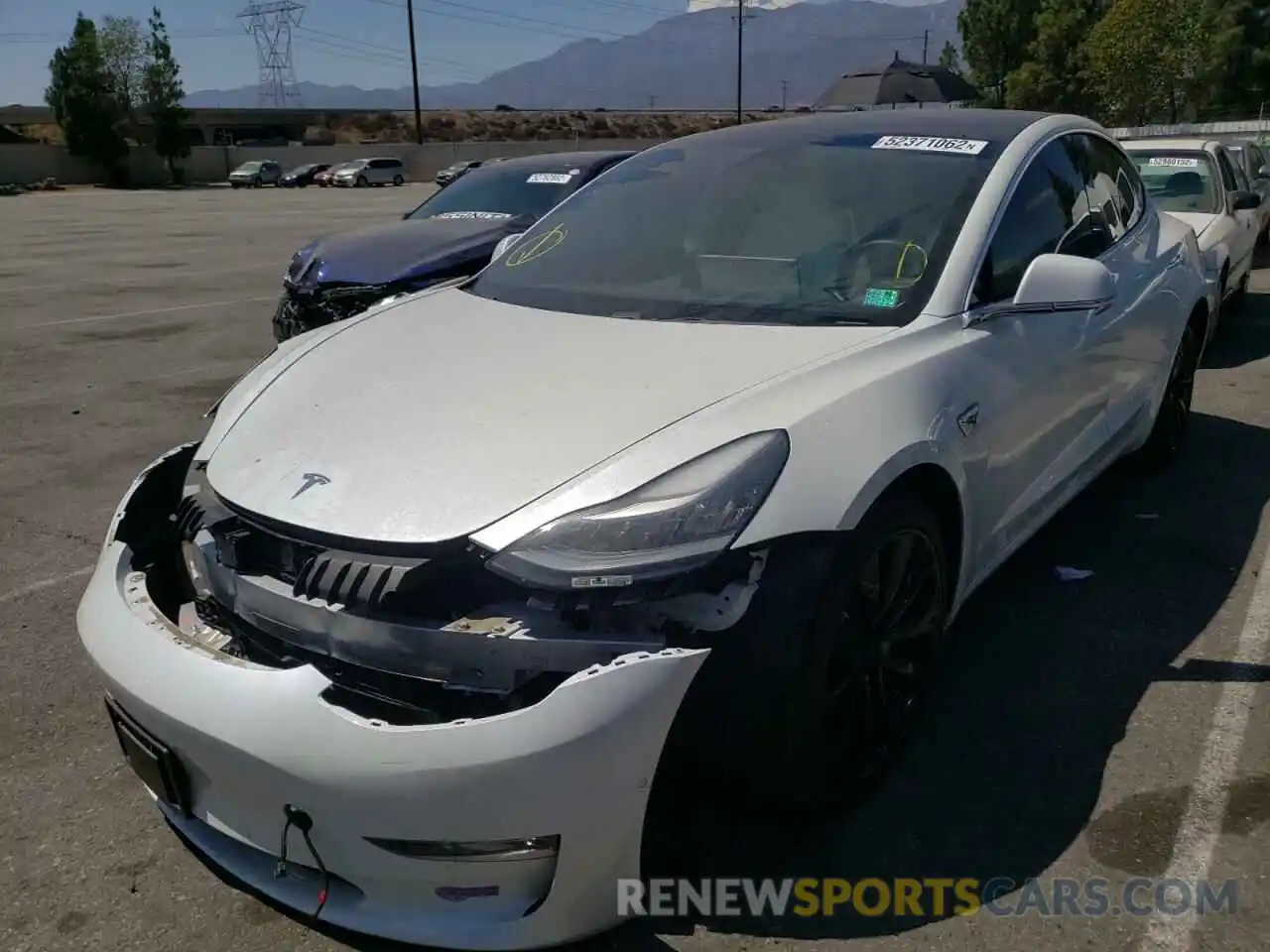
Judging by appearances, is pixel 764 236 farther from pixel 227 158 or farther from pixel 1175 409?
pixel 227 158

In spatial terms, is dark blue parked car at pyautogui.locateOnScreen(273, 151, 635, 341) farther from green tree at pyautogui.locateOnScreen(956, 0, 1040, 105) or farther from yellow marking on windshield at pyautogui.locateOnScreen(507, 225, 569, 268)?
green tree at pyautogui.locateOnScreen(956, 0, 1040, 105)

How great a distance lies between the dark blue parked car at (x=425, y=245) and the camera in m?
7.12

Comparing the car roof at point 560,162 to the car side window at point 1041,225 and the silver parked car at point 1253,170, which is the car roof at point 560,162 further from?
the silver parked car at point 1253,170

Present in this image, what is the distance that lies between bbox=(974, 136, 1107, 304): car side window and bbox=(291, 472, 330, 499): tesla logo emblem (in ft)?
6.11

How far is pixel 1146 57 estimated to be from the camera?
28656 millimetres

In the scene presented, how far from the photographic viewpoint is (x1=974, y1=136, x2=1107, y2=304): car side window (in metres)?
3.22

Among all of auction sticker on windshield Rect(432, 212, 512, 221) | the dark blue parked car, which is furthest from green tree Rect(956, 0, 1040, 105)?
auction sticker on windshield Rect(432, 212, 512, 221)

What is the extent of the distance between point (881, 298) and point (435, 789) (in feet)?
6.04

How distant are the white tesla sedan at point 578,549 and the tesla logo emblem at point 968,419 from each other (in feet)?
0.05

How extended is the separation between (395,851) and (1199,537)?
3713mm

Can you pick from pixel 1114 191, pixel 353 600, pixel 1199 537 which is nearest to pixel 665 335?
pixel 353 600

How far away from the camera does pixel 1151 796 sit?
279 cm
